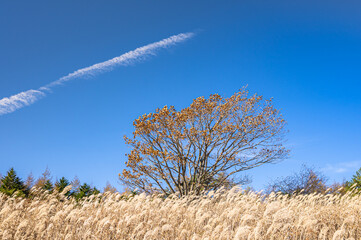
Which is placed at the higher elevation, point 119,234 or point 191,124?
point 191,124

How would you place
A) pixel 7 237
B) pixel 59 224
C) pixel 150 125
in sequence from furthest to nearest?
pixel 150 125
pixel 59 224
pixel 7 237

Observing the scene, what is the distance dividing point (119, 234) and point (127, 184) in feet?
43.1

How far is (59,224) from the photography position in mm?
6680

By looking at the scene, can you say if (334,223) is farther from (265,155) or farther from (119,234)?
(265,155)

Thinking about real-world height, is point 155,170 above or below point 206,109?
below

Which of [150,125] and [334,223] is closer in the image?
[334,223]

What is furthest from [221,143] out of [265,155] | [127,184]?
[127,184]

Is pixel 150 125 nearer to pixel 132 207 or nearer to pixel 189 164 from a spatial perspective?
pixel 189 164

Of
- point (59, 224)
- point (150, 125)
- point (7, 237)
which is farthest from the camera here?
point (150, 125)


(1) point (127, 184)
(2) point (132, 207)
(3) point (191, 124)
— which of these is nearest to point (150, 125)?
(3) point (191, 124)

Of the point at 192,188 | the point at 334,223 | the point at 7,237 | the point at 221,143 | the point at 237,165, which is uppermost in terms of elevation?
the point at 221,143

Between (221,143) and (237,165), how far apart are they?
1937 mm

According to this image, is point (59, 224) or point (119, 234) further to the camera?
point (59, 224)

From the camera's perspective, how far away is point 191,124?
19.4 m
